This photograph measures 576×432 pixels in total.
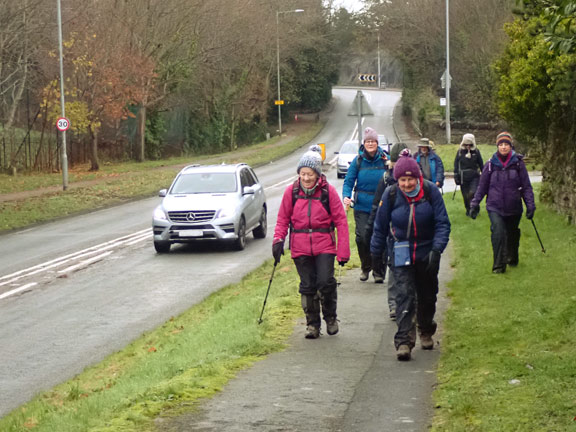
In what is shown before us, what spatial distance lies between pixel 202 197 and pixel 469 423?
1405cm

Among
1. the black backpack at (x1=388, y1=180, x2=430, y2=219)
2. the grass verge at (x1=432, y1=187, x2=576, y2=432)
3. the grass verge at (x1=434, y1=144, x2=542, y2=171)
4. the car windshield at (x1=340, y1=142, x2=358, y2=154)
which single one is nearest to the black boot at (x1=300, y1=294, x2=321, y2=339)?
the grass verge at (x1=432, y1=187, x2=576, y2=432)

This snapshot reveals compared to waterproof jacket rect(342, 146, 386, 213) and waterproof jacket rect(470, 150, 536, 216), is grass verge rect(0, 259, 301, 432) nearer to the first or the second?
waterproof jacket rect(342, 146, 386, 213)

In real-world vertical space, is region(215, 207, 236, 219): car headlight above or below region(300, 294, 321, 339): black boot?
above

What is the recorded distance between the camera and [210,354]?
8.91 metres

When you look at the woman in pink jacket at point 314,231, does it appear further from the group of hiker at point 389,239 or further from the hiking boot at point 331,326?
the hiking boot at point 331,326

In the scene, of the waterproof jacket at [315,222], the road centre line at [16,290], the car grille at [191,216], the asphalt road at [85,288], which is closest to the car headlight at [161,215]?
the car grille at [191,216]

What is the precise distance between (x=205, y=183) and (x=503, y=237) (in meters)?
8.95

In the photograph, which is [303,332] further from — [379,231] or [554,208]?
[554,208]

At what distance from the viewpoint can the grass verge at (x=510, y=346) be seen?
6391 mm

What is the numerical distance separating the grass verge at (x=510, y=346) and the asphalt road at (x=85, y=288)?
383 cm

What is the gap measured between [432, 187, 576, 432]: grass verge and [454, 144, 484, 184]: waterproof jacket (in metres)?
4.46

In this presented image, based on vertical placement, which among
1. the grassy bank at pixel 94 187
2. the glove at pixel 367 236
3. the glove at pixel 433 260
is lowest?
the grassy bank at pixel 94 187

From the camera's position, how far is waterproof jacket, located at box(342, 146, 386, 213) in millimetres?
12336

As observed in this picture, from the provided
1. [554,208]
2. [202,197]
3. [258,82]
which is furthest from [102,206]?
[258,82]
